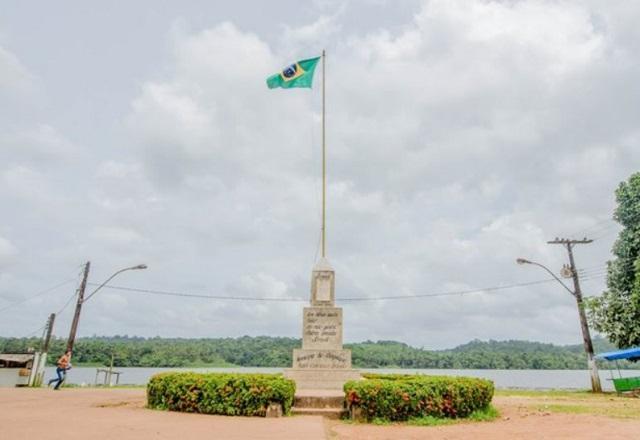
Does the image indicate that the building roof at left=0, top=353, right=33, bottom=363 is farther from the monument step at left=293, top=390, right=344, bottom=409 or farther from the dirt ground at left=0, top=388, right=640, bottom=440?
the monument step at left=293, top=390, right=344, bottom=409

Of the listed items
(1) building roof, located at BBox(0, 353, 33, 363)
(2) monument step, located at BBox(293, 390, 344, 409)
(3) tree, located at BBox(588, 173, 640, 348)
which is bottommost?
(2) monument step, located at BBox(293, 390, 344, 409)

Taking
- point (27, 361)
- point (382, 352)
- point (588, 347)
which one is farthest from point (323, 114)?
point (382, 352)

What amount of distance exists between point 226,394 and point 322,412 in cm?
250

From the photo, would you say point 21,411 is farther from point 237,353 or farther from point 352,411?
point 237,353

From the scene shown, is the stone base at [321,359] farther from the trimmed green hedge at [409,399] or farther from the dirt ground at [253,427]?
the dirt ground at [253,427]

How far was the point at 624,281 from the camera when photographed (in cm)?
2625

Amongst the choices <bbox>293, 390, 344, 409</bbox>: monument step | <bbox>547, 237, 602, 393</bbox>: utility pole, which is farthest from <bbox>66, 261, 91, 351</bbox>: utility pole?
<bbox>547, 237, 602, 393</bbox>: utility pole

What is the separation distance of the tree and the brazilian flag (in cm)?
1918

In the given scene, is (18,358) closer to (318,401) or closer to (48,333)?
(48,333)

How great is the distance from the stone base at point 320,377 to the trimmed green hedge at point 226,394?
3.40 metres

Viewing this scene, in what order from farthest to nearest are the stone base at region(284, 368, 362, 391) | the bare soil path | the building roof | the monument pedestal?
1. the building roof
2. the monument pedestal
3. the stone base at region(284, 368, 362, 391)
4. the bare soil path

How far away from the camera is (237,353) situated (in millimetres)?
62312

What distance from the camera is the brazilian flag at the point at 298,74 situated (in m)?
19.3

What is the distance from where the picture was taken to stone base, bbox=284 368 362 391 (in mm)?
15156
